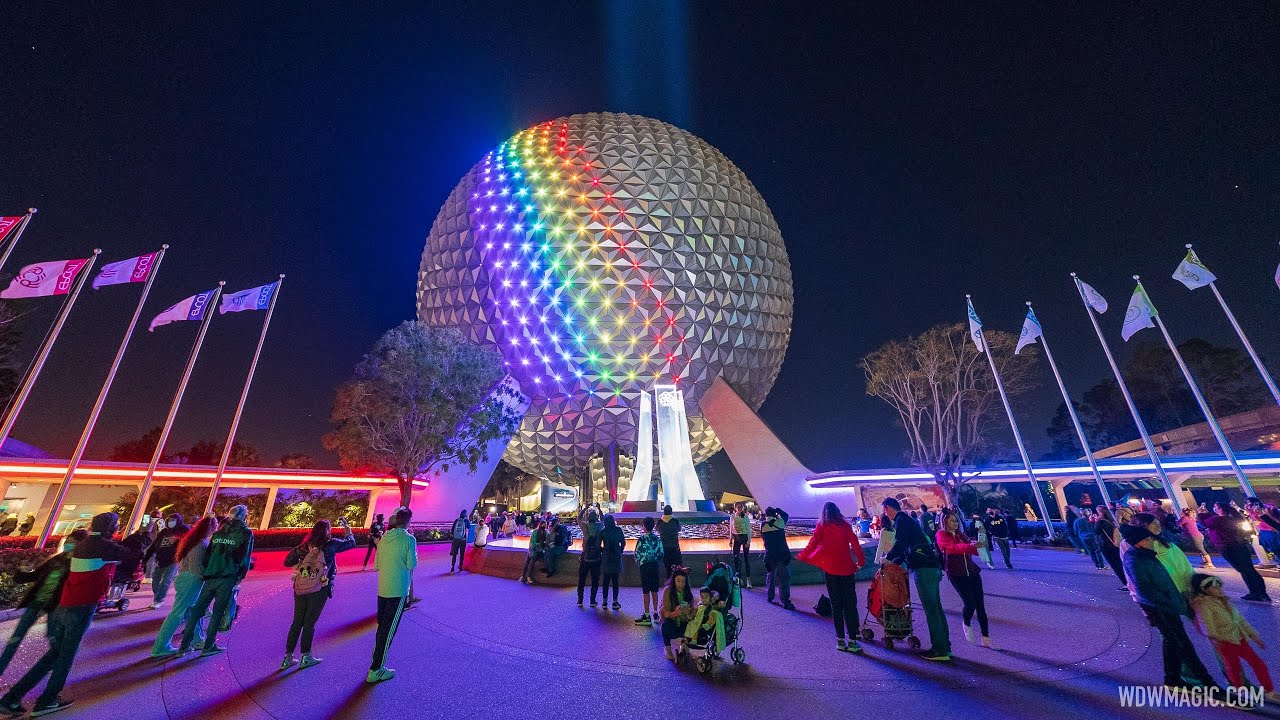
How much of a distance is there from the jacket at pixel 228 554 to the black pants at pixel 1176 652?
9709mm

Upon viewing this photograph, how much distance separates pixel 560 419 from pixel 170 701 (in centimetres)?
2270

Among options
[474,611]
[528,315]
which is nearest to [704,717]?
[474,611]

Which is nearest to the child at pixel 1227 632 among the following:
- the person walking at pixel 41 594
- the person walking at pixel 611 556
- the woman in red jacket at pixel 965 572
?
the woman in red jacket at pixel 965 572

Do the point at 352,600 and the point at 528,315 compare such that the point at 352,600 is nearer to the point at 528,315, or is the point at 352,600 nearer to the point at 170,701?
the point at 170,701

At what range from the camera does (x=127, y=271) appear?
42.7ft

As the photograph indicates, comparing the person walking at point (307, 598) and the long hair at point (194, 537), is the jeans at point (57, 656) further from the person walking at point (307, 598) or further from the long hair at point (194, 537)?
the long hair at point (194, 537)

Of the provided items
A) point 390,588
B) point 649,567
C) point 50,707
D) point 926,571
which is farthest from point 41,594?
point 926,571

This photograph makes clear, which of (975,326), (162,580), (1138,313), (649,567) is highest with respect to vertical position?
(975,326)

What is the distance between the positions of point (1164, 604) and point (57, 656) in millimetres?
9961

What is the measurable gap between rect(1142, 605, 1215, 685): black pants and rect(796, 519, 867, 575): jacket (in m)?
2.54

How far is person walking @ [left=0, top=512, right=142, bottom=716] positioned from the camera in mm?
4141

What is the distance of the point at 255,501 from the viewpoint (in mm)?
28766

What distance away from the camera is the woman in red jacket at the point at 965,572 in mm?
5734

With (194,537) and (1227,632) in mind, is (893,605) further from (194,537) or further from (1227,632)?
(194,537)
